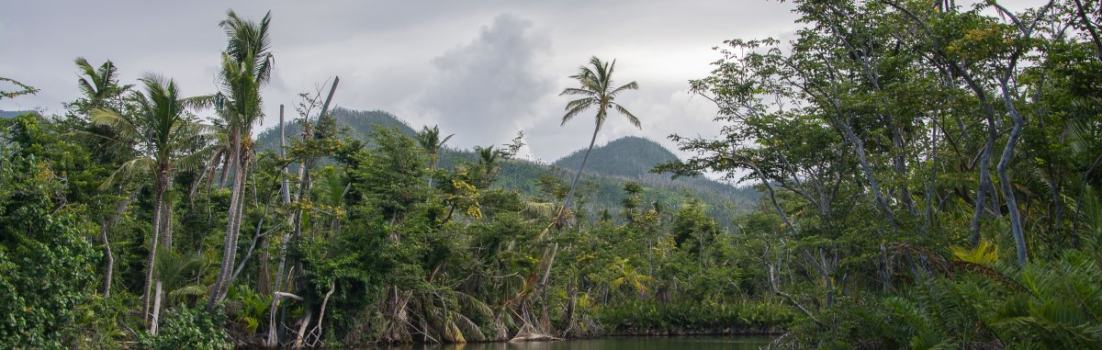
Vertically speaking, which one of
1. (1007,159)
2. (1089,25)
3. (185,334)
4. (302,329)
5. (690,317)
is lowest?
(690,317)

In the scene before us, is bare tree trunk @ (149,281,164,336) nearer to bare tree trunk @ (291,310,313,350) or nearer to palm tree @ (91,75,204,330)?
palm tree @ (91,75,204,330)

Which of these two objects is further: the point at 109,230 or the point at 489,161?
the point at 489,161

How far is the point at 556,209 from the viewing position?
36.5m

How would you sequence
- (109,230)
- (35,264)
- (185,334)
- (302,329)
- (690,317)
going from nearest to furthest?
1. (35,264)
2. (185,334)
3. (109,230)
4. (302,329)
5. (690,317)

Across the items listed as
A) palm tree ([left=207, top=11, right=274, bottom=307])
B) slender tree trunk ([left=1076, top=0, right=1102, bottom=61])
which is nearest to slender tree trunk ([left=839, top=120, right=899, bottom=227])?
slender tree trunk ([left=1076, top=0, right=1102, bottom=61])

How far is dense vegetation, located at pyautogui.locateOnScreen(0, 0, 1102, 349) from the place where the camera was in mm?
11422

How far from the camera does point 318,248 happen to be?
83.8 feet

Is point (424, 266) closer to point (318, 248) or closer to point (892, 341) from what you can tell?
point (318, 248)

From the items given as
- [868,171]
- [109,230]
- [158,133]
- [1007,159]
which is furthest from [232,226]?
[1007,159]

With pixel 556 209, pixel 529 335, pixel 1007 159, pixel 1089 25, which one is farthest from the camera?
pixel 556 209

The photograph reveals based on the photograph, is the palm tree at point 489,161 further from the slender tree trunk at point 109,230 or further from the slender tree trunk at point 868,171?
the slender tree trunk at point 868,171

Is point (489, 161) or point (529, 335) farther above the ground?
point (489, 161)

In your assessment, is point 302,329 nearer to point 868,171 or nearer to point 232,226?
point 232,226

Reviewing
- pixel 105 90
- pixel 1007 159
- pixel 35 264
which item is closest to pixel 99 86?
pixel 105 90
